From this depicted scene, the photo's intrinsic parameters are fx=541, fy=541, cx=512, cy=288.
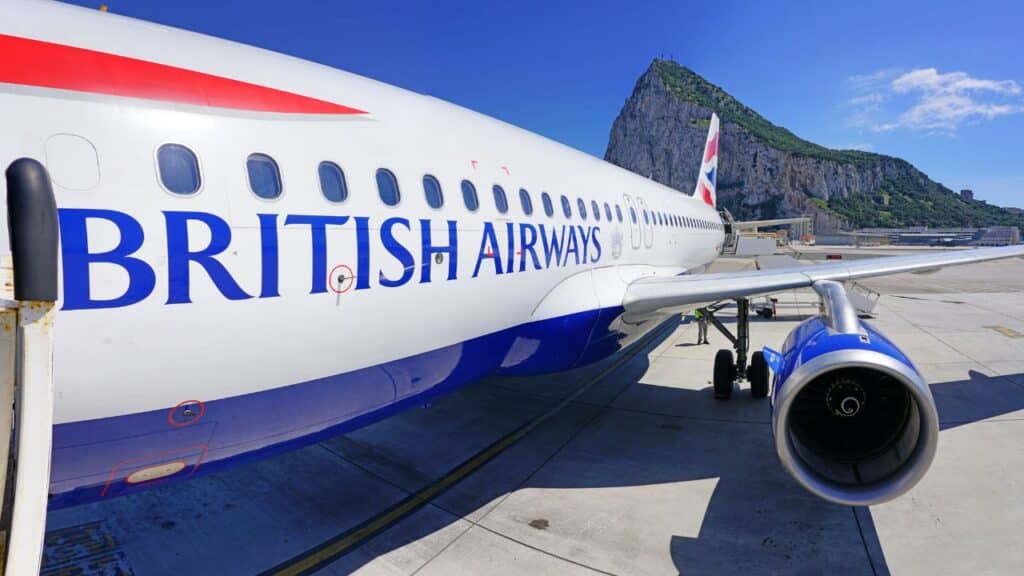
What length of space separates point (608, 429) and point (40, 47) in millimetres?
7331

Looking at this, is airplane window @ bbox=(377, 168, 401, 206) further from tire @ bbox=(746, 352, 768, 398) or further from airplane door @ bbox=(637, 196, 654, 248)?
tire @ bbox=(746, 352, 768, 398)

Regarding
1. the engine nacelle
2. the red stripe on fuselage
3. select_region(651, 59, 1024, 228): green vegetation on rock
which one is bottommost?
the engine nacelle

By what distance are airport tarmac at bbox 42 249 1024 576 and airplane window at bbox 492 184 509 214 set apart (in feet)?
10.5

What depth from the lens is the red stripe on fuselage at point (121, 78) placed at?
2650 millimetres

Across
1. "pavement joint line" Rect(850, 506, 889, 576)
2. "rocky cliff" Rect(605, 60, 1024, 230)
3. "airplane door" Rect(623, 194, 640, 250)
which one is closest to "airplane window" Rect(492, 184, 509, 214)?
"airplane door" Rect(623, 194, 640, 250)

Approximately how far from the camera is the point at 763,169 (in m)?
164

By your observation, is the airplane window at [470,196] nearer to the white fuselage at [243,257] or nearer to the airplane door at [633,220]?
the white fuselage at [243,257]

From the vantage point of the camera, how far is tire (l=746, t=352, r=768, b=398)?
9.23 meters

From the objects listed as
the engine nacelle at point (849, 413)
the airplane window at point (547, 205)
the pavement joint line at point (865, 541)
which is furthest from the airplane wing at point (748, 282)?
the pavement joint line at point (865, 541)

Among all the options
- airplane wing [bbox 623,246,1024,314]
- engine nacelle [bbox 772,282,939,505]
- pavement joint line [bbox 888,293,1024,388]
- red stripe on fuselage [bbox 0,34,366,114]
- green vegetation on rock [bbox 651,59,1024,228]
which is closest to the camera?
red stripe on fuselage [bbox 0,34,366,114]

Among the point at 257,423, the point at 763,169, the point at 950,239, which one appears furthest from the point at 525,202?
the point at 763,169

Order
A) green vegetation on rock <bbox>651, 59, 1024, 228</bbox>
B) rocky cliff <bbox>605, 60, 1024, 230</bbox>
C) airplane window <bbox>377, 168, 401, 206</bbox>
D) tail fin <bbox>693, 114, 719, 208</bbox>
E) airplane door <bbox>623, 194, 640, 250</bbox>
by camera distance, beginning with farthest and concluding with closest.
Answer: green vegetation on rock <bbox>651, 59, 1024, 228</bbox>, rocky cliff <bbox>605, 60, 1024, 230</bbox>, tail fin <bbox>693, 114, 719, 208</bbox>, airplane door <bbox>623, 194, 640, 250</bbox>, airplane window <bbox>377, 168, 401, 206</bbox>

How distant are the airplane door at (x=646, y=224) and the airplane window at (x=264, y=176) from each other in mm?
7067

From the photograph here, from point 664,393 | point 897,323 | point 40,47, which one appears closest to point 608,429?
point 664,393
